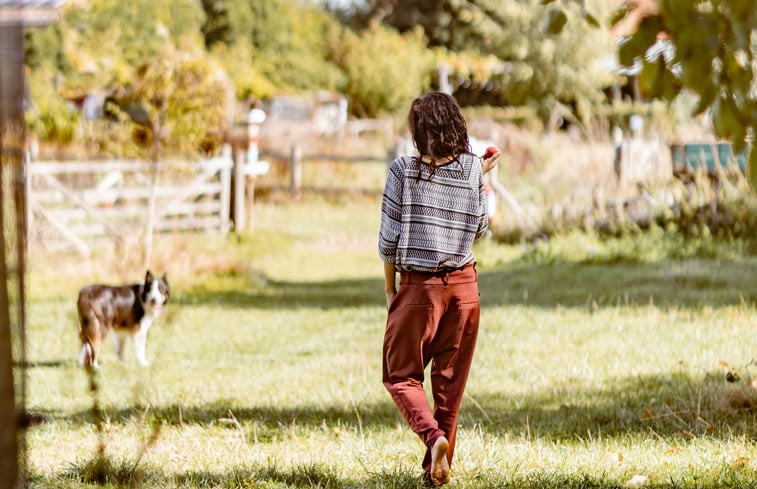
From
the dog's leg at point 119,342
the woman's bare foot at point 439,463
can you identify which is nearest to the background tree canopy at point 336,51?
the dog's leg at point 119,342

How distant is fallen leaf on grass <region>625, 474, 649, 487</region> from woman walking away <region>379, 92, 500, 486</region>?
738 millimetres

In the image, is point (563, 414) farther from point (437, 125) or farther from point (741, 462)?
point (437, 125)

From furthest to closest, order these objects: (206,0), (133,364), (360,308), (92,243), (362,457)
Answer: (206,0) → (92,243) → (360,308) → (133,364) → (362,457)

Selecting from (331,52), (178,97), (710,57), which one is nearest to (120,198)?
(178,97)

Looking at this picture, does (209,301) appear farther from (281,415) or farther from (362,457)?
(362,457)

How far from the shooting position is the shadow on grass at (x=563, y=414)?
5.32m

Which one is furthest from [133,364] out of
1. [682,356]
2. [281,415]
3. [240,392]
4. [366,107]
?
[366,107]

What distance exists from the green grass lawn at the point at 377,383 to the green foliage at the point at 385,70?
3084cm

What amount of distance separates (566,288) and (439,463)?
7.03 metres

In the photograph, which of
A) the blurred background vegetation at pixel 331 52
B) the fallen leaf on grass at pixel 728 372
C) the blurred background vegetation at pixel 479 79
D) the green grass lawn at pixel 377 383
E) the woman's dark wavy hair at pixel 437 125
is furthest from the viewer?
the blurred background vegetation at pixel 331 52

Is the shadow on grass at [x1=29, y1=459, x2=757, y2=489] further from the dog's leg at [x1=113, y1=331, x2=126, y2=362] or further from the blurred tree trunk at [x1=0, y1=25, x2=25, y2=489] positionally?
the dog's leg at [x1=113, y1=331, x2=126, y2=362]

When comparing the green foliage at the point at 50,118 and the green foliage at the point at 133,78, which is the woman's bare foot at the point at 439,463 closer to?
the green foliage at the point at 133,78

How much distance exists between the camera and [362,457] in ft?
15.8

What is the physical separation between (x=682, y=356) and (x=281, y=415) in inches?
109
